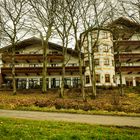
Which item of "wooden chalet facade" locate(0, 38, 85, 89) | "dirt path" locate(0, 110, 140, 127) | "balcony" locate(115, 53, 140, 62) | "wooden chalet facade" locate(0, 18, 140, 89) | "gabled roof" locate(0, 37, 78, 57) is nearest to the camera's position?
"dirt path" locate(0, 110, 140, 127)

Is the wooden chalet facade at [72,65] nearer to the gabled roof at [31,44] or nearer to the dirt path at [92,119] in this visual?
the gabled roof at [31,44]

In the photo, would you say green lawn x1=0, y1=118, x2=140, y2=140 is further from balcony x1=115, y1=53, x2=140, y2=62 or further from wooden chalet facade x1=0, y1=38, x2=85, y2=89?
balcony x1=115, y1=53, x2=140, y2=62

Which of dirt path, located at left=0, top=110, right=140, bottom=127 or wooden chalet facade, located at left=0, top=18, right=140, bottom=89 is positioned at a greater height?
wooden chalet facade, located at left=0, top=18, right=140, bottom=89

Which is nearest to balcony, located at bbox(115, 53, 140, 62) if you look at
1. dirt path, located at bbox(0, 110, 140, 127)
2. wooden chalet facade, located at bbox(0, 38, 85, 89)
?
wooden chalet facade, located at bbox(0, 38, 85, 89)

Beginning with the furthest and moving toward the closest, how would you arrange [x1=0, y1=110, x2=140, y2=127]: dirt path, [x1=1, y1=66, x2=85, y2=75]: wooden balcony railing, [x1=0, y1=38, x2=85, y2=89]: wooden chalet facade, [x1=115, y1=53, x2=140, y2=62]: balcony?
[x1=115, y1=53, x2=140, y2=62]: balcony, [x1=0, y1=38, x2=85, y2=89]: wooden chalet facade, [x1=1, y1=66, x2=85, y2=75]: wooden balcony railing, [x1=0, y1=110, x2=140, y2=127]: dirt path

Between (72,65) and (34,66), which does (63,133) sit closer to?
(72,65)

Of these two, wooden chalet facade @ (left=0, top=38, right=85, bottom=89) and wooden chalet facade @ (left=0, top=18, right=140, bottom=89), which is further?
wooden chalet facade @ (left=0, top=18, right=140, bottom=89)

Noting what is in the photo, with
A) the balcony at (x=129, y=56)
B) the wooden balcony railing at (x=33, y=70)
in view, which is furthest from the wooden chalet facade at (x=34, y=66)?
the balcony at (x=129, y=56)

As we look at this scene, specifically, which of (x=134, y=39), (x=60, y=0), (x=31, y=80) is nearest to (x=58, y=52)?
(x=31, y=80)

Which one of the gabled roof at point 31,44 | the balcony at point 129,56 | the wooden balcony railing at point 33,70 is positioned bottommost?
the wooden balcony railing at point 33,70

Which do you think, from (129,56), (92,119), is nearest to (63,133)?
(92,119)

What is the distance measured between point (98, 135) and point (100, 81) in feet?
126

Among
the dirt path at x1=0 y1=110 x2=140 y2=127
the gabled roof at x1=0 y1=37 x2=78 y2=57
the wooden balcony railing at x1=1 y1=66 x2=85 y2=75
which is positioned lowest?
the dirt path at x1=0 y1=110 x2=140 y2=127

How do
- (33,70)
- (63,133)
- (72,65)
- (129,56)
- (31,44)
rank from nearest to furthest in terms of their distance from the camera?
(63,133) < (33,70) < (129,56) < (72,65) < (31,44)
